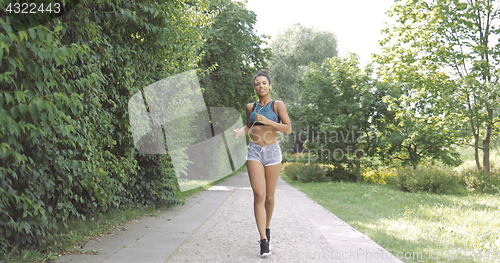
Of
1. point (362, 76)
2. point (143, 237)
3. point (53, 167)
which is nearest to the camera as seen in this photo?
point (53, 167)

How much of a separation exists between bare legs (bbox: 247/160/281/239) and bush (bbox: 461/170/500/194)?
1367cm

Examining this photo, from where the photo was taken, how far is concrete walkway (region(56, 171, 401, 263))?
4.27 m

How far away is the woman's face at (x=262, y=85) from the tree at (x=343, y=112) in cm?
1400

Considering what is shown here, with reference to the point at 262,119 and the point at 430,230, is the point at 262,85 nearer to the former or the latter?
the point at 262,119

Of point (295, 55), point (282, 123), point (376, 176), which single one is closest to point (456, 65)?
point (376, 176)

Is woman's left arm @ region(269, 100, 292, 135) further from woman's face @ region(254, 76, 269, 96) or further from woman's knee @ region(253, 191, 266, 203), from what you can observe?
woman's knee @ region(253, 191, 266, 203)

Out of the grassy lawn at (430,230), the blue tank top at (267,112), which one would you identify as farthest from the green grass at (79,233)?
the grassy lawn at (430,230)

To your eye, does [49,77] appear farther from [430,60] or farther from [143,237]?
[430,60]

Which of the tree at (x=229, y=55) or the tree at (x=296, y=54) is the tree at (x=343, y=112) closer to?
the tree at (x=229, y=55)

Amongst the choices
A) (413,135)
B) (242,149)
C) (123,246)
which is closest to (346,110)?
(413,135)

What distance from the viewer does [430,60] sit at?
1570 cm

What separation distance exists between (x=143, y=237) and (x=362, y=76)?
54.4 feet

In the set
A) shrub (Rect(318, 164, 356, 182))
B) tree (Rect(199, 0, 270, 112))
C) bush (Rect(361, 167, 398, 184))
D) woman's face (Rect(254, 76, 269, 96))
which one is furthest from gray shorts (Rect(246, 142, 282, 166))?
bush (Rect(361, 167, 398, 184))

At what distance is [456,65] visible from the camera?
15312mm
